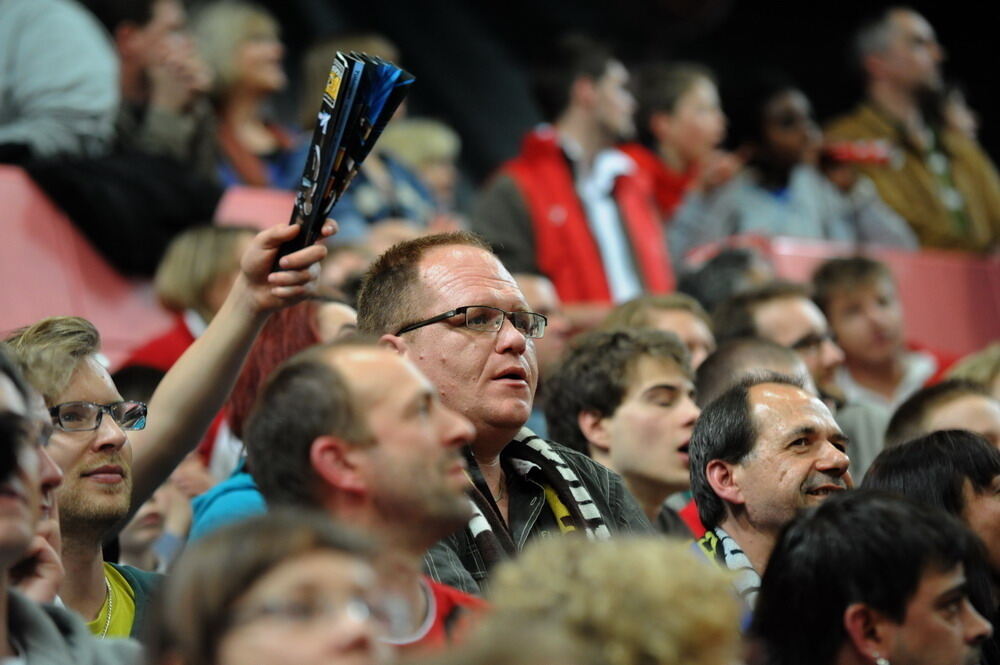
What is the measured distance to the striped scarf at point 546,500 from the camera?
9.18ft

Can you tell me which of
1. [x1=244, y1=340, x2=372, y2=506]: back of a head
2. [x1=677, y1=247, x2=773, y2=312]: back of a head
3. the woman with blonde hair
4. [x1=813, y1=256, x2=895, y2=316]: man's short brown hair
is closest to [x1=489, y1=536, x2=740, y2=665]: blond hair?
[x1=244, y1=340, x2=372, y2=506]: back of a head

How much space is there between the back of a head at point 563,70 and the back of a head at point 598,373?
2.41 metres

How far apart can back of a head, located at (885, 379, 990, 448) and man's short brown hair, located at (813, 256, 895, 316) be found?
149 cm

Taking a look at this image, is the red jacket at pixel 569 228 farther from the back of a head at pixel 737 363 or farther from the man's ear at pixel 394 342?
the man's ear at pixel 394 342

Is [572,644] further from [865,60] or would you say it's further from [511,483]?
[865,60]

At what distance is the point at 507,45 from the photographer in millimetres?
8812

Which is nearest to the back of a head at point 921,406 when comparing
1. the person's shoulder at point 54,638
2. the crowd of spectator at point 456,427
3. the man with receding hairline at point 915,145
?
the crowd of spectator at point 456,427

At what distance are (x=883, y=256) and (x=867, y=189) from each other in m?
0.70

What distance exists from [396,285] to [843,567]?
3.78 feet

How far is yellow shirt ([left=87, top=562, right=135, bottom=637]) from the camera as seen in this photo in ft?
9.19

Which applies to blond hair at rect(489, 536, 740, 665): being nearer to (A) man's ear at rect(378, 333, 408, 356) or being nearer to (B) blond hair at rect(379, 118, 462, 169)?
(A) man's ear at rect(378, 333, 408, 356)

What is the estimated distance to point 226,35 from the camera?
5.90m

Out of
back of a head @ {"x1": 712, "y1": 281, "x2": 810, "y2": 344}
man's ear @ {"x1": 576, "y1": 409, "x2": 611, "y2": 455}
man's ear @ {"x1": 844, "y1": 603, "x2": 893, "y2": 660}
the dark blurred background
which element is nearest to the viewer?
man's ear @ {"x1": 844, "y1": 603, "x2": 893, "y2": 660}

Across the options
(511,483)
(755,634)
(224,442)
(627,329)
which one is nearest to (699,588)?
(755,634)
